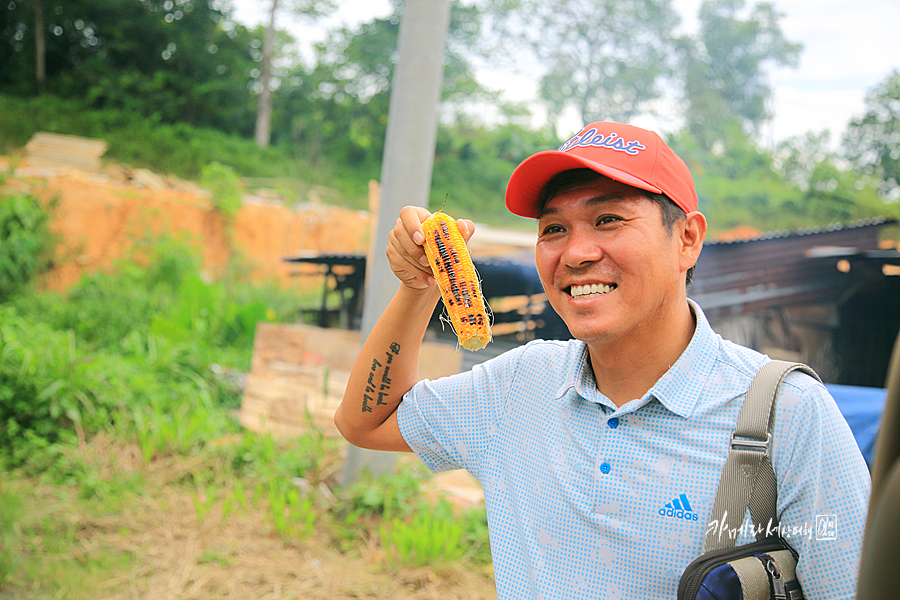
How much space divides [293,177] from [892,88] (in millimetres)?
17975

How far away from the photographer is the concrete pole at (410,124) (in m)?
5.02

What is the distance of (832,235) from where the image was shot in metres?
8.84

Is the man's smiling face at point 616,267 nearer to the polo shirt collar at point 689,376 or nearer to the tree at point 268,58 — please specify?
the polo shirt collar at point 689,376

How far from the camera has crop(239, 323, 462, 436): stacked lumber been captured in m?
7.09

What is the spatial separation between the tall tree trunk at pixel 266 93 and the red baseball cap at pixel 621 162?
26.7m

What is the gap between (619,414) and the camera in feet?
5.01

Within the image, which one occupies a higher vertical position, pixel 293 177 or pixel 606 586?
pixel 293 177

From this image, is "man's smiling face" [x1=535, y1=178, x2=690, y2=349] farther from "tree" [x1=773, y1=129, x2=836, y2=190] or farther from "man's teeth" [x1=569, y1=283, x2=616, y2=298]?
"tree" [x1=773, y1=129, x2=836, y2=190]

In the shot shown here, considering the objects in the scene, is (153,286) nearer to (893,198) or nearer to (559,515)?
(559,515)

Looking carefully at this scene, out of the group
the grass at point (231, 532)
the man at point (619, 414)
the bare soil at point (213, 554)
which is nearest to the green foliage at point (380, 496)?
the grass at point (231, 532)

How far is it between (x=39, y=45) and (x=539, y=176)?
27.5m

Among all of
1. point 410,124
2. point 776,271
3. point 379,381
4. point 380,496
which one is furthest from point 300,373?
point 776,271

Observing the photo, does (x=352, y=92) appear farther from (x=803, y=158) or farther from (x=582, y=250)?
(x=582, y=250)

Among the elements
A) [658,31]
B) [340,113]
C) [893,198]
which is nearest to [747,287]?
[893,198]
